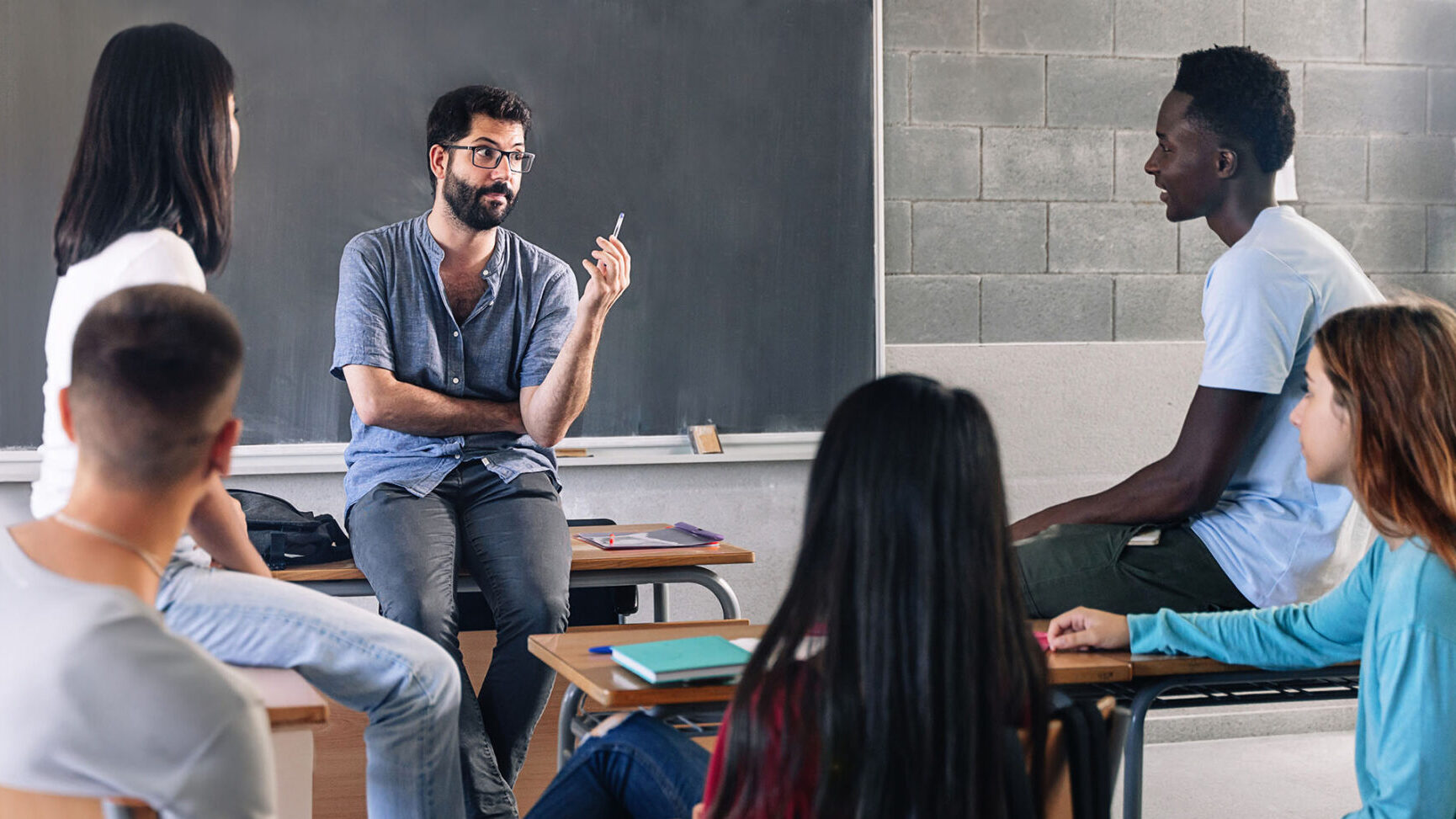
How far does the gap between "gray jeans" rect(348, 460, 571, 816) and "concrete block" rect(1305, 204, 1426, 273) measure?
260 cm

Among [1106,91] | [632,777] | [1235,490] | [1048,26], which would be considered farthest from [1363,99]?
[632,777]

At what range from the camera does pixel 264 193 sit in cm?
305

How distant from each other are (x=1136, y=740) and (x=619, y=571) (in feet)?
3.67

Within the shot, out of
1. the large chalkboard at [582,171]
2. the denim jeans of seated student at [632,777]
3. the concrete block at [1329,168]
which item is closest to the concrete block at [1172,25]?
the concrete block at [1329,168]

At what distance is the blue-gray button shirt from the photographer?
2.40 meters

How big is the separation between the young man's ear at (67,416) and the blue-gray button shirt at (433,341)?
54.7 inches

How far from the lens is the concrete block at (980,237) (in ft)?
11.4

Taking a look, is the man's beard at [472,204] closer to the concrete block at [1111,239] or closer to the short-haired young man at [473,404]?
the short-haired young man at [473,404]

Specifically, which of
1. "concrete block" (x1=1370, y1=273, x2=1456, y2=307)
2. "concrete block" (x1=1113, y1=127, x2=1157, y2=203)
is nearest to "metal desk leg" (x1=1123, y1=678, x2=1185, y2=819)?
"concrete block" (x1=1113, y1=127, x2=1157, y2=203)

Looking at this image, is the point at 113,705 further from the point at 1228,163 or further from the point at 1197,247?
the point at 1197,247

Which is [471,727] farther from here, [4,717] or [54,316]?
[4,717]

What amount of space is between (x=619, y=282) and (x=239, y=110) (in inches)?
50.8

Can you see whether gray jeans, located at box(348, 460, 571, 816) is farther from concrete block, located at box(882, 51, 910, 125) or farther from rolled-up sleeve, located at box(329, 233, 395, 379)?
concrete block, located at box(882, 51, 910, 125)

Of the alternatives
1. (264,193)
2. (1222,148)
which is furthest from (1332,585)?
(264,193)
